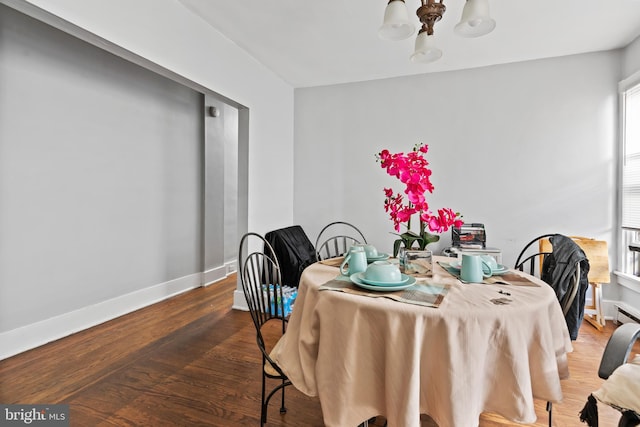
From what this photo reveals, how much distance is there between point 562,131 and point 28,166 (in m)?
4.89

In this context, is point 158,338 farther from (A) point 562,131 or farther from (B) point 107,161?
(A) point 562,131

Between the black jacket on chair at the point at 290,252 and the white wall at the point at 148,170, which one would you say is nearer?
the white wall at the point at 148,170

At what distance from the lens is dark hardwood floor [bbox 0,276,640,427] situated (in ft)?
5.79

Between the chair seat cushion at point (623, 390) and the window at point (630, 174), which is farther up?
the window at point (630, 174)

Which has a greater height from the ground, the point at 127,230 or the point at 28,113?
the point at 28,113

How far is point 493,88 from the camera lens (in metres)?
3.58

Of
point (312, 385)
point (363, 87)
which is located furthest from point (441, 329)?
point (363, 87)

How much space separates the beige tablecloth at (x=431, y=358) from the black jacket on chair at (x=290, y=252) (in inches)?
65.0

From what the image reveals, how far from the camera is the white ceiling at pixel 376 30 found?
2516 millimetres

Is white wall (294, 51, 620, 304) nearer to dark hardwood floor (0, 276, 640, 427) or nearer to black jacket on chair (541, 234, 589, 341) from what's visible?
dark hardwood floor (0, 276, 640, 427)

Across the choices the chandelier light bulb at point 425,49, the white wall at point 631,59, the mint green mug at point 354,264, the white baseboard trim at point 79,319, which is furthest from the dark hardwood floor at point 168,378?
the white wall at point 631,59

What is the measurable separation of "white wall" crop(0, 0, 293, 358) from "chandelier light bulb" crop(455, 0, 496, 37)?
206 cm

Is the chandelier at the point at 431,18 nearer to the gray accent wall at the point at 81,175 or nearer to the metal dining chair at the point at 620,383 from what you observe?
the metal dining chair at the point at 620,383

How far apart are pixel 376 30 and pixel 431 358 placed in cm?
277
